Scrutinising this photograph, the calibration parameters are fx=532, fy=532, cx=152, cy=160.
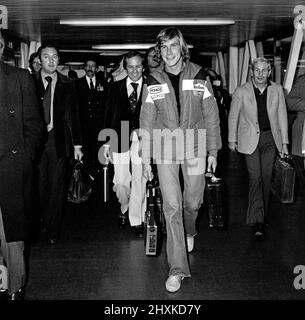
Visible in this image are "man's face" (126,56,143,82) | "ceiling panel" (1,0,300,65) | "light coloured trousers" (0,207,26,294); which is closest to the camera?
"light coloured trousers" (0,207,26,294)

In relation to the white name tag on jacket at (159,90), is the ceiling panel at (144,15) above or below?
above

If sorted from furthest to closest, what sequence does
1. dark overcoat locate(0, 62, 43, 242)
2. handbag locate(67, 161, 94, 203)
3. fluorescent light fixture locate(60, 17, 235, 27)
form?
fluorescent light fixture locate(60, 17, 235, 27), handbag locate(67, 161, 94, 203), dark overcoat locate(0, 62, 43, 242)

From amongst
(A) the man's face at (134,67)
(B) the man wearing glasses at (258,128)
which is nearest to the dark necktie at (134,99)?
(A) the man's face at (134,67)

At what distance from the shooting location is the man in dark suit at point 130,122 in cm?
567

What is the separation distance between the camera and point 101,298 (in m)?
3.96

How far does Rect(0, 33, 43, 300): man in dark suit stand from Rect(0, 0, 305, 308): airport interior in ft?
0.44

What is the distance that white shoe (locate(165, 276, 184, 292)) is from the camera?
4.07 m

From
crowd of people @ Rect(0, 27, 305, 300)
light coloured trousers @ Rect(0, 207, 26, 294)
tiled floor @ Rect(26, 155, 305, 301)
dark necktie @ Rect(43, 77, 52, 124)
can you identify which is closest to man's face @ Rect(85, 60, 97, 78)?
crowd of people @ Rect(0, 27, 305, 300)

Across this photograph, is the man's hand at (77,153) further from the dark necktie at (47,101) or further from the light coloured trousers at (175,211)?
the light coloured trousers at (175,211)

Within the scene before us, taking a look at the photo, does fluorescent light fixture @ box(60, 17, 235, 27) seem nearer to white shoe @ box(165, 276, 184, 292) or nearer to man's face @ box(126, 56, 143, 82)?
man's face @ box(126, 56, 143, 82)

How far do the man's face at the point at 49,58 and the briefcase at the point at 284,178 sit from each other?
8.45 feet

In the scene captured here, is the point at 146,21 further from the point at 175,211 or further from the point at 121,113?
the point at 175,211

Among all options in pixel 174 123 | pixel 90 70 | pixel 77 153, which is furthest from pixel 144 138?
pixel 90 70
